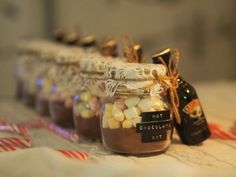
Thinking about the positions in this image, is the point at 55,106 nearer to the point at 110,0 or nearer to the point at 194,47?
the point at 110,0

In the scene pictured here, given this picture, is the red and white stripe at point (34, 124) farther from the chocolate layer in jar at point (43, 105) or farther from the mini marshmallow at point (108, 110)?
the mini marshmallow at point (108, 110)

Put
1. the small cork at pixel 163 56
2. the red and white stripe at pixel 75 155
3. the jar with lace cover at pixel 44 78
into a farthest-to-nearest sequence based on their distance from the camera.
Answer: the jar with lace cover at pixel 44 78
the small cork at pixel 163 56
the red and white stripe at pixel 75 155

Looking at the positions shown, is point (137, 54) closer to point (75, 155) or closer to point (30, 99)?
point (75, 155)

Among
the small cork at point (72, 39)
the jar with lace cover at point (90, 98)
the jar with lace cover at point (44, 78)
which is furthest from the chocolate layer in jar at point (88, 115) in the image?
the small cork at point (72, 39)

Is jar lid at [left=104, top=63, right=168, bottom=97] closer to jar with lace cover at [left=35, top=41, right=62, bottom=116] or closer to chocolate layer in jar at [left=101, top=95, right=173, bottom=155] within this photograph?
chocolate layer in jar at [left=101, top=95, right=173, bottom=155]

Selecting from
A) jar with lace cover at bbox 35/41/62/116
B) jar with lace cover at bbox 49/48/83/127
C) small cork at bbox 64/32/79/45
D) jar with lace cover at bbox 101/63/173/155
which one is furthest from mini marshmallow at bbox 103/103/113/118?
small cork at bbox 64/32/79/45

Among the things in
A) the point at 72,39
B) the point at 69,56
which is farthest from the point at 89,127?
the point at 72,39

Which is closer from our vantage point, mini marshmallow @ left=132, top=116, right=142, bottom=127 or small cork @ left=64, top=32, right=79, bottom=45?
mini marshmallow @ left=132, top=116, right=142, bottom=127
